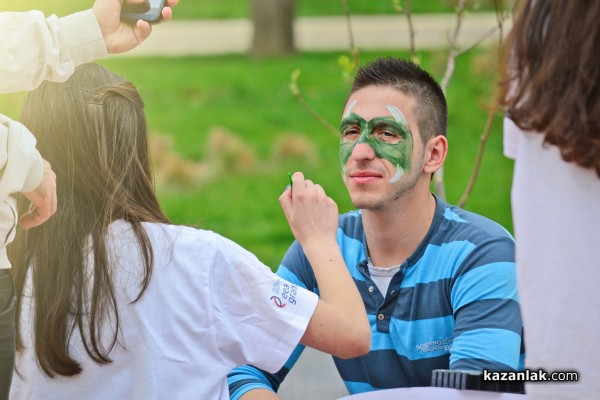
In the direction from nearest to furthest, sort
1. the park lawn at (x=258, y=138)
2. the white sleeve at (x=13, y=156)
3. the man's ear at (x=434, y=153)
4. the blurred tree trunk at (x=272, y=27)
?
the white sleeve at (x=13, y=156)
the man's ear at (x=434, y=153)
the park lawn at (x=258, y=138)
the blurred tree trunk at (x=272, y=27)

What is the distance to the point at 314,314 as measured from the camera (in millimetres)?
2361

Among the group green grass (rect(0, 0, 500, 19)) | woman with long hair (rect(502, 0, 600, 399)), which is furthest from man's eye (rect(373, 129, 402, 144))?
green grass (rect(0, 0, 500, 19))

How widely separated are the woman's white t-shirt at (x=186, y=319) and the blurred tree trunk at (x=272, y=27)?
862cm

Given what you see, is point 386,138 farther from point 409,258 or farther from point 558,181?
point 558,181

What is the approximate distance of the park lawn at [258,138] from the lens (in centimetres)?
701

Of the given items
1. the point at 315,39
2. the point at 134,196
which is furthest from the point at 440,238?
the point at 315,39

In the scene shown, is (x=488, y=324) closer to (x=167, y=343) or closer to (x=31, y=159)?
(x=167, y=343)

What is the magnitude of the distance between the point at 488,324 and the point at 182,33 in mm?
10307

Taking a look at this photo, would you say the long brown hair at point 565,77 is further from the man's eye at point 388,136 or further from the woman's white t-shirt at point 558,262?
the man's eye at point 388,136

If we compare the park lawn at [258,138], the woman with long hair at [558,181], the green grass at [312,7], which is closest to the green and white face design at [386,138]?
the woman with long hair at [558,181]

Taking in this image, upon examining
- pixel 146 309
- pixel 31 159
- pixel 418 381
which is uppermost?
pixel 31 159

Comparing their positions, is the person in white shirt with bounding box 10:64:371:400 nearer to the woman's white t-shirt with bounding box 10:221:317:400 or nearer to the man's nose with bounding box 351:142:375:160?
the woman's white t-shirt with bounding box 10:221:317:400

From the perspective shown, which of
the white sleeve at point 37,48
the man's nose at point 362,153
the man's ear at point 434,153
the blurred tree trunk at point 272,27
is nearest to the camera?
the white sleeve at point 37,48

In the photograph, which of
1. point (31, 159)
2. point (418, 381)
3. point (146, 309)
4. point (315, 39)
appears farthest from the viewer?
point (315, 39)
